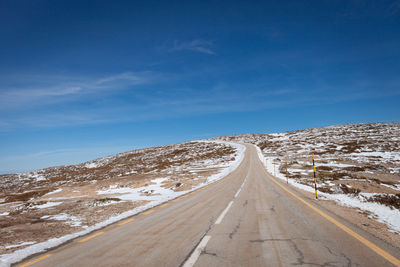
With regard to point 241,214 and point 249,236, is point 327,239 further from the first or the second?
point 241,214

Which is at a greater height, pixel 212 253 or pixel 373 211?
pixel 212 253

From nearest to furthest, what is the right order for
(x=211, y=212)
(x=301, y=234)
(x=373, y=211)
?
1. (x=301, y=234)
2. (x=373, y=211)
3. (x=211, y=212)

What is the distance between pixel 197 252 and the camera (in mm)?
4148

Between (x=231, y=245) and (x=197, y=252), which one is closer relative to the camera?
(x=197, y=252)

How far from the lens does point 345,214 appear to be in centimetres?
679

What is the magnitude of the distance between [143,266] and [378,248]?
4367 mm

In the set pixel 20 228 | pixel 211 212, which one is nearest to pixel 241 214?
pixel 211 212

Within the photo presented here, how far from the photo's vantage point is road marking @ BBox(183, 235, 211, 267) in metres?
3.67

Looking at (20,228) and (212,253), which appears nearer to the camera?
(212,253)

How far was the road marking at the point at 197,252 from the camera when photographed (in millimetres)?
3670

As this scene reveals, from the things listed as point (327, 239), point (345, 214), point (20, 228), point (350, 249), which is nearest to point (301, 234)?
point (327, 239)

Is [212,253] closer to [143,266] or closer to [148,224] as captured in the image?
[143,266]

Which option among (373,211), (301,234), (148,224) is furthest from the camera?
(373,211)

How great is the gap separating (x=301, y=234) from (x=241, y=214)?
2.67 meters
